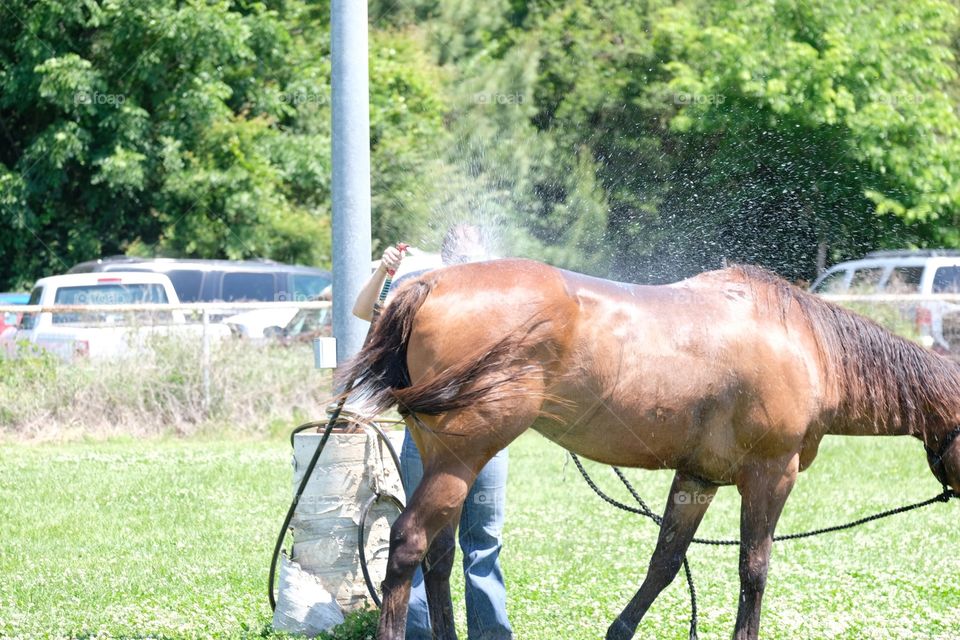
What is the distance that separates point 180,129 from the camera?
19.2 metres

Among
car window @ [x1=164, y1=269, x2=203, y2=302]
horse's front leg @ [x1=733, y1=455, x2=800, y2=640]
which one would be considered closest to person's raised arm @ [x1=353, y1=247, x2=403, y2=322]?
horse's front leg @ [x1=733, y1=455, x2=800, y2=640]

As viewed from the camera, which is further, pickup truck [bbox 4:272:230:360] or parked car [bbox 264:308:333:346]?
parked car [bbox 264:308:333:346]

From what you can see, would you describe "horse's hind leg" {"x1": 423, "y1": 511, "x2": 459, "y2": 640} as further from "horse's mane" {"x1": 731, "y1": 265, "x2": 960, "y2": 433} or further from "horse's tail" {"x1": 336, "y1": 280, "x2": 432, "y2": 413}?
"horse's mane" {"x1": 731, "y1": 265, "x2": 960, "y2": 433}

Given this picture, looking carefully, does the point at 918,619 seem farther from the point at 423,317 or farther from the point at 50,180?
the point at 50,180

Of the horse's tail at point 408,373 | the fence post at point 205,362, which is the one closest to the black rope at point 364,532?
the horse's tail at point 408,373

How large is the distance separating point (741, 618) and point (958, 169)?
15136 millimetres

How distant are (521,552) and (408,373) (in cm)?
319

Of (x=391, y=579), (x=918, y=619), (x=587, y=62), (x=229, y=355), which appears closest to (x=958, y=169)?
(x=587, y=62)

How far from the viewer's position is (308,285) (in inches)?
768

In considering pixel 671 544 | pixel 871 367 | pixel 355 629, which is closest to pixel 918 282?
pixel 871 367

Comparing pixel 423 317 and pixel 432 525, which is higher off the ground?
pixel 423 317

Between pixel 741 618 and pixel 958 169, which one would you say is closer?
pixel 741 618

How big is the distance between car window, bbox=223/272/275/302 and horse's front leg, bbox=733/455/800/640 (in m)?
14.9

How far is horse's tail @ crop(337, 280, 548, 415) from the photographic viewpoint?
4.19m
